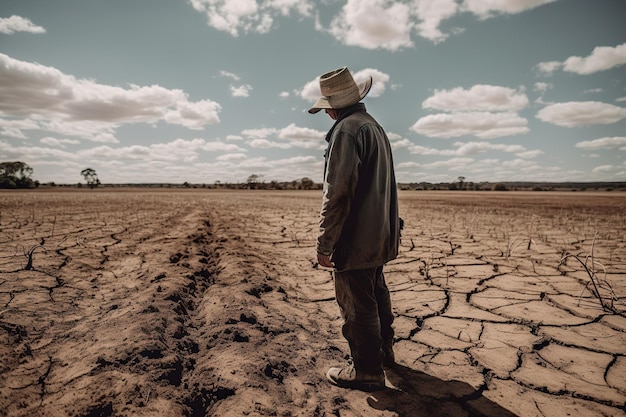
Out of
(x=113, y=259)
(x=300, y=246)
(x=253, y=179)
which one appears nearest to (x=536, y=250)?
(x=300, y=246)

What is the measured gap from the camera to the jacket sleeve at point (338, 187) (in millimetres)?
1508

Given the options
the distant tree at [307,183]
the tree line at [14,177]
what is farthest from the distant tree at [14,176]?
the distant tree at [307,183]

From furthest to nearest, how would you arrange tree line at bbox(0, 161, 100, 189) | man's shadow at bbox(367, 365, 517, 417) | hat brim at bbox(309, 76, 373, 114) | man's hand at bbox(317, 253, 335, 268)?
tree line at bbox(0, 161, 100, 189), hat brim at bbox(309, 76, 373, 114), man's hand at bbox(317, 253, 335, 268), man's shadow at bbox(367, 365, 517, 417)

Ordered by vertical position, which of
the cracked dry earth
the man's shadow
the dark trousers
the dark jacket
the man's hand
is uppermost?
the dark jacket

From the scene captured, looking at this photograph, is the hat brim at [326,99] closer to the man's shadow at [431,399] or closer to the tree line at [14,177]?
the man's shadow at [431,399]

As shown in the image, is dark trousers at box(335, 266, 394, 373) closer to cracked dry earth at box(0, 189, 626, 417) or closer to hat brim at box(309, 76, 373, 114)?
cracked dry earth at box(0, 189, 626, 417)

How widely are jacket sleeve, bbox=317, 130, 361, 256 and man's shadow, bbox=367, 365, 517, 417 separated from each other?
727mm

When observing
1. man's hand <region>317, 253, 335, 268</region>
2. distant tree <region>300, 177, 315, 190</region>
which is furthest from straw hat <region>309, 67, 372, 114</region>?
distant tree <region>300, 177, 315, 190</region>

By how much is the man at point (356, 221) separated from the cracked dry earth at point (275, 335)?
19 centimetres

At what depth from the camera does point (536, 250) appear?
4.41 metres

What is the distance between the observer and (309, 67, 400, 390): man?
1533 millimetres

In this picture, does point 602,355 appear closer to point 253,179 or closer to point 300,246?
point 300,246

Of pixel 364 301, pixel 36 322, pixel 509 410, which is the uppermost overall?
pixel 364 301

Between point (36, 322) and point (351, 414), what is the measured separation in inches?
78.4
